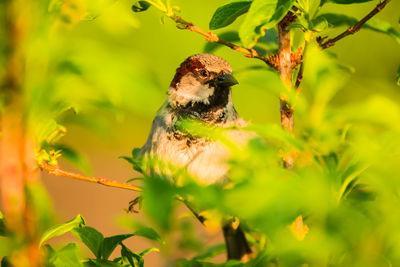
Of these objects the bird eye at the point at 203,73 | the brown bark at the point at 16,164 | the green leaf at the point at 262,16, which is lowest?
the bird eye at the point at 203,73

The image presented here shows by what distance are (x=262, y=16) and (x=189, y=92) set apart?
1.86 metres

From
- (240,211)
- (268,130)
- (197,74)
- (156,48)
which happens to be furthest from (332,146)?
(156,48)

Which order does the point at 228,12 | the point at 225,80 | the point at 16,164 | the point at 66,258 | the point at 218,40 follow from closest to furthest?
1. the point at 16,164
2. the point at 66,258
3. the point at 228,12
4. the point at 218,40
5. the point at 225,80

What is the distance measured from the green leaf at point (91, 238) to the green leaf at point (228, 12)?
0.77 meters

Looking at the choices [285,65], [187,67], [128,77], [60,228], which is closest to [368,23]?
[285,65]

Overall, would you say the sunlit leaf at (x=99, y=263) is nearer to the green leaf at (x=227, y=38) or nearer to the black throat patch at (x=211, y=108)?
the green leaf at (x=227, y=38)

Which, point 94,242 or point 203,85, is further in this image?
point 203,85

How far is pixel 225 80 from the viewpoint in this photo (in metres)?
3.17

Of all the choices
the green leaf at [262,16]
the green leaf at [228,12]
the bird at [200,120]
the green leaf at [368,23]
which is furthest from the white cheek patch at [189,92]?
the green leaf at [262,16]

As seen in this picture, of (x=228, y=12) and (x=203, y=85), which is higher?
(x=228, y=12)

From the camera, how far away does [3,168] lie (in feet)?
3.32

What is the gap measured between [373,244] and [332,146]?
8.4 inches

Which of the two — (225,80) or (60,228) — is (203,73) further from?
(60,228)

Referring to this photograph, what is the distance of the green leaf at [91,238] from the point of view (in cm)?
156
